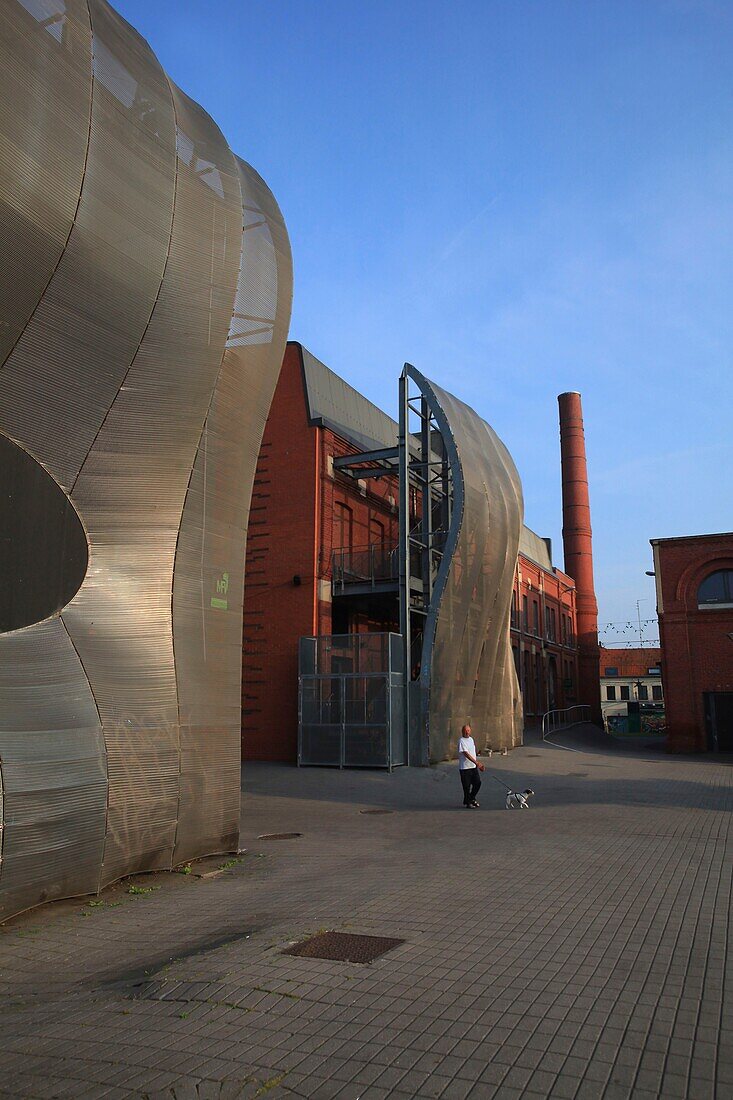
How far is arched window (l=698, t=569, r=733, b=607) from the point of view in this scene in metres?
32.2

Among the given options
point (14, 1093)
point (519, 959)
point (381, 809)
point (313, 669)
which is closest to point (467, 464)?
point (313, 669)

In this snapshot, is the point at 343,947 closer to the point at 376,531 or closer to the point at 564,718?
the point at 376,531

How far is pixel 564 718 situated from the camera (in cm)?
4759

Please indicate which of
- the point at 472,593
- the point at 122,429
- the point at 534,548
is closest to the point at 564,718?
the point at 534,548

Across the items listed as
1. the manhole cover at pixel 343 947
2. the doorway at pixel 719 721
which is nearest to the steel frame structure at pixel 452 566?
the doorway at pixel 719 721

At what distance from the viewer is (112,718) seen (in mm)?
8164

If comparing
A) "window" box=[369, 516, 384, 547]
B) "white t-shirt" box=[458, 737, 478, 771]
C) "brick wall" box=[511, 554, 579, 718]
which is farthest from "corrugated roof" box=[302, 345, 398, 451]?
"brick wall" box=[511, 554, 579, 718]

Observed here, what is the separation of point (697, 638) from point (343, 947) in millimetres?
29519

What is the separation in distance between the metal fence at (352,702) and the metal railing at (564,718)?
18741 millimetres

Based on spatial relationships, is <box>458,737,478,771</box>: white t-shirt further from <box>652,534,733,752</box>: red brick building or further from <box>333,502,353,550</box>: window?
<box>652,534,733,752</box>: red brick building

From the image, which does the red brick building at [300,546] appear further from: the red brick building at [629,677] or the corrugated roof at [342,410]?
the red brick building at [629,677]

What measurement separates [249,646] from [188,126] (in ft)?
54.0

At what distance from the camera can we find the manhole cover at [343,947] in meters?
5.40

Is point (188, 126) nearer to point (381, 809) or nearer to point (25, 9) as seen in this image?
point (25, 9)
